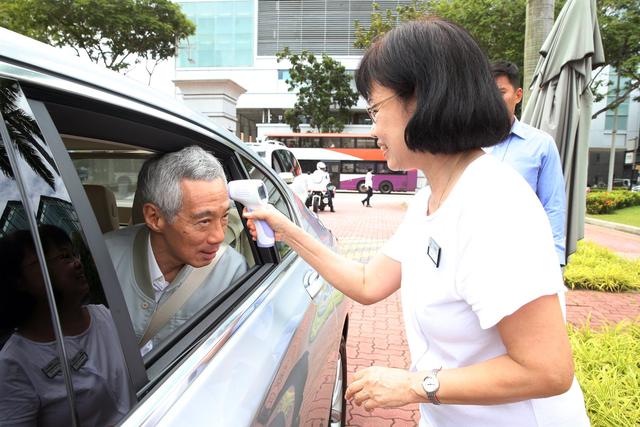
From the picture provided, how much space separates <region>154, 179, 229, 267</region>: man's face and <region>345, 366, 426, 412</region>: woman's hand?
86cm

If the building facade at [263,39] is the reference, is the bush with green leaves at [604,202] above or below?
below

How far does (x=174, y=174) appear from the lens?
1.68 m

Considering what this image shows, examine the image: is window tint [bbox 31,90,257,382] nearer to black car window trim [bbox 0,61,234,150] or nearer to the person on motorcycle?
black car window trim [bbox 0,61,234,150]

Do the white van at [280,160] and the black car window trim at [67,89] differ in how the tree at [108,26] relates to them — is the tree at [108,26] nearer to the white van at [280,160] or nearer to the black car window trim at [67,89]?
the white van at [280,160]

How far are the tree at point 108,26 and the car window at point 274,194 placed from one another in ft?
57.8

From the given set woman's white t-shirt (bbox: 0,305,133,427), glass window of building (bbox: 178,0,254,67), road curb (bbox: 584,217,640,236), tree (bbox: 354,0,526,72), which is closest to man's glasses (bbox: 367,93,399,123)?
woman's white t-shirt (bbox: 0,305,133,427)

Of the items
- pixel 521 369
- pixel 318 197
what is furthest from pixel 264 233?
pixel 318 197

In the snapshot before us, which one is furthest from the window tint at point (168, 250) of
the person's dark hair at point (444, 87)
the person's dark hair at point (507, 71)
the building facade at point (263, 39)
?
the building facade at point (263, 39)

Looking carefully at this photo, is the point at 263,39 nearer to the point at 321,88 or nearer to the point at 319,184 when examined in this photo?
the point at 321,88

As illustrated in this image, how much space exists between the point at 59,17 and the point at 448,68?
21.0 metres

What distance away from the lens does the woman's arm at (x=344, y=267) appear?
4.86 ft

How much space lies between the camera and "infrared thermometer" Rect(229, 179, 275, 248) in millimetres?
1678

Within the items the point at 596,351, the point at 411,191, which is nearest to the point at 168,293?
the point at 596,351

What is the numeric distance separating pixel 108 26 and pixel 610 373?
2094 centimetres
